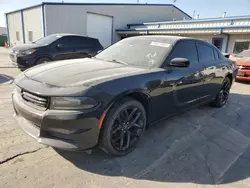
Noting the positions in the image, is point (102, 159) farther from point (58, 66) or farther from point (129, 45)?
point (129, 45)

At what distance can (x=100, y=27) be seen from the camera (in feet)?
67.4

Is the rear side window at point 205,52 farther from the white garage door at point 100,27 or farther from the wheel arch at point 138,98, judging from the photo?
the white garage door at point 100,27

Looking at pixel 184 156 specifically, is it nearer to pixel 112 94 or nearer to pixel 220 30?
pixel 112 94

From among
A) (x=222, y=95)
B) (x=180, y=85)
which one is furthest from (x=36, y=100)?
(x=222, y=95)

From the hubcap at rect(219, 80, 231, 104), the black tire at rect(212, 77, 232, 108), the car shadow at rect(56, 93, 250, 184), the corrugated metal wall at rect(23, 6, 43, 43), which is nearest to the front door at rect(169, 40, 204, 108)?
the car shadow at rect(56, 93, 250, 184)

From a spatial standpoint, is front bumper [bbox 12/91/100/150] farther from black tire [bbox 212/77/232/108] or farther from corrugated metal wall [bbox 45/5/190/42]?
corrugated metal wall [bbox 45/5/190/42]

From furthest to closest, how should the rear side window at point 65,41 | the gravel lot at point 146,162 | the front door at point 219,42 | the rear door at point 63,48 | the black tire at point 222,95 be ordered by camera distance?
the front door at point 219,42 < the rear side window at point 65,41 < the rear door at point 63,48 < the black tire at point 222,95 < the gravel lot at point 146,162

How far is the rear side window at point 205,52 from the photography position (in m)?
4.33

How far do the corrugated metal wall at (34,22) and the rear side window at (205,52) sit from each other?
1623 centimetres

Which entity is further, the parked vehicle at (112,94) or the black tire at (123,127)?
the black tire at (123,127)

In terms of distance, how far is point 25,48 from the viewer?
7.71m

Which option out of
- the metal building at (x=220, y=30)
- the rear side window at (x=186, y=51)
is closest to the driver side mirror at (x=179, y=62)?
the rear side window at (x=186, y=51)

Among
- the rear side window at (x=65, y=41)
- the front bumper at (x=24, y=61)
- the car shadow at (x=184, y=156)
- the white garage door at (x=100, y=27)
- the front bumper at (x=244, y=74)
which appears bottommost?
the car shadow at (x=184, y=156)

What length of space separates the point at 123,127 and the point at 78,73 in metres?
0.94
